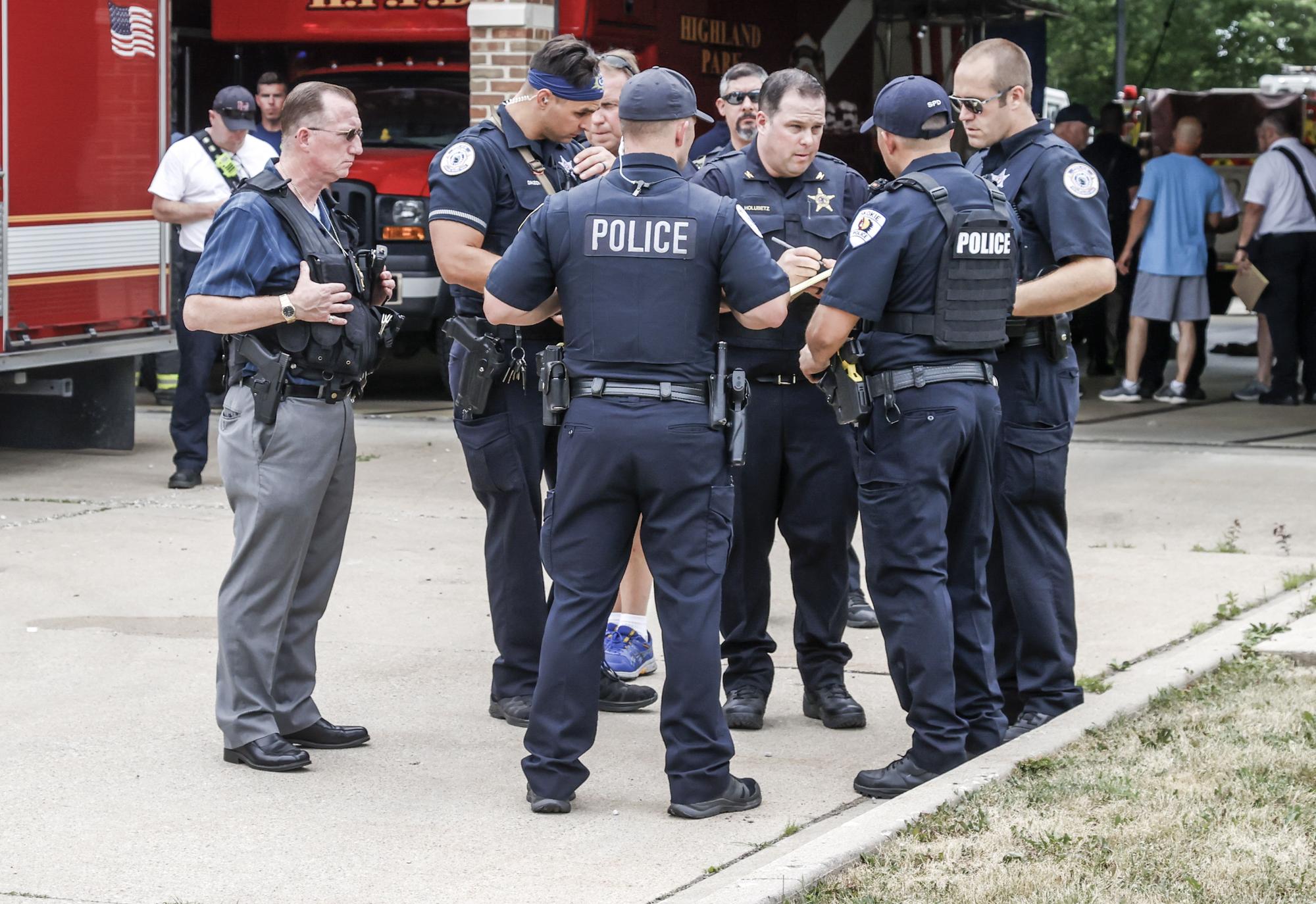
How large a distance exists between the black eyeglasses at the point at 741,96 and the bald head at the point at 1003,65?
1640mm

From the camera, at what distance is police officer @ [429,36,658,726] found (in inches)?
215

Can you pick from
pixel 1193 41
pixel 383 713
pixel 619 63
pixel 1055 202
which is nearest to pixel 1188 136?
pixel 619 63

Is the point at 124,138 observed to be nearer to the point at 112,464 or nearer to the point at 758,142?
the point at 112,464

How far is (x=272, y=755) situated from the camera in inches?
199

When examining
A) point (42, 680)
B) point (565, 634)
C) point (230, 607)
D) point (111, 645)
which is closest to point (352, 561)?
point (111, 645)

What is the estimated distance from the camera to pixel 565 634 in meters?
4.69

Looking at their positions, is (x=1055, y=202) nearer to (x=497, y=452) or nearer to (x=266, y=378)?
(x=497, y=452)

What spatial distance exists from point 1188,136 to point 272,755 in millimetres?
10057

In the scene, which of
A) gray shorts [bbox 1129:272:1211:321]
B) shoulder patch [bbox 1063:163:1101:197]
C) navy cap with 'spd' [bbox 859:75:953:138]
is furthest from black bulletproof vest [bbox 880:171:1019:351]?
gray shorts [bbox 1129:272:1211:321]

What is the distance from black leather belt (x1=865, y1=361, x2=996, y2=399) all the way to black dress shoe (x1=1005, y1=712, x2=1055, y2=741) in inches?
43.9

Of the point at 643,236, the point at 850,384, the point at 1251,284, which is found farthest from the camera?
the point at 1251,284

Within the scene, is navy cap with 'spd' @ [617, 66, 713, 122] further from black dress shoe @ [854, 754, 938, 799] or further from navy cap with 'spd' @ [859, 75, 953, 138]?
black dress shoe @ [854, 754, 938, 799]

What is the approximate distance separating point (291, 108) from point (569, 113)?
2.95ft

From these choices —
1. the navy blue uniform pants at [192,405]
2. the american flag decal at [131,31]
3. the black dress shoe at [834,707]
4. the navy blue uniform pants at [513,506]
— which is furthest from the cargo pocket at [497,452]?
the american flag decal at [131,31]
